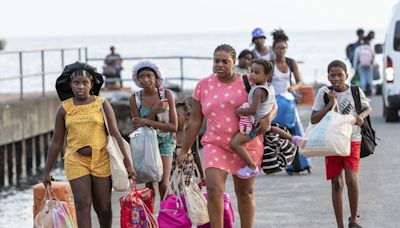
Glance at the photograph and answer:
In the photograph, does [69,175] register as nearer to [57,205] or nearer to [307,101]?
[57,205]

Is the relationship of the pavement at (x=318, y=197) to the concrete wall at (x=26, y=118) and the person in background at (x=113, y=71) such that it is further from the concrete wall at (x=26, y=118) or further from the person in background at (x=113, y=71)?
the person in background at (x=113, y=71)

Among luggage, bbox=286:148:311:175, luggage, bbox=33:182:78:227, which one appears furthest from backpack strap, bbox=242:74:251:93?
luggage, bbox=286:148:311:175

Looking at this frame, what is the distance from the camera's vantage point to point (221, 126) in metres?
10.7

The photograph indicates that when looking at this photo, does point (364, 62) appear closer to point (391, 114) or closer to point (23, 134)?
point (391, 114)

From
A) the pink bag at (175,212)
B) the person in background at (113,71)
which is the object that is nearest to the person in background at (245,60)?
the pink bag at (175,212)

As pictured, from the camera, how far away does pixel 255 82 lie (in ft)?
35.3

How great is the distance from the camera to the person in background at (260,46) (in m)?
16.2

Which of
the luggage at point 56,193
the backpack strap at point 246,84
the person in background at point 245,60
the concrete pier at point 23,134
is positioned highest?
the backpack strap at point 246,84

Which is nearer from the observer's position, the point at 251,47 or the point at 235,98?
the point at 235,98

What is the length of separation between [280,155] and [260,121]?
26.1 inches

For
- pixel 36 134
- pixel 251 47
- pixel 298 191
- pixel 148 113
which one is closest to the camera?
pixel 148 113

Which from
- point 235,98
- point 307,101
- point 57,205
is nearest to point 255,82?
point 235,98

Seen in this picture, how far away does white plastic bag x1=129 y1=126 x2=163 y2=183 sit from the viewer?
11.5 m

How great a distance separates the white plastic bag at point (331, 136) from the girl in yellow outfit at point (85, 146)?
1.63 m
